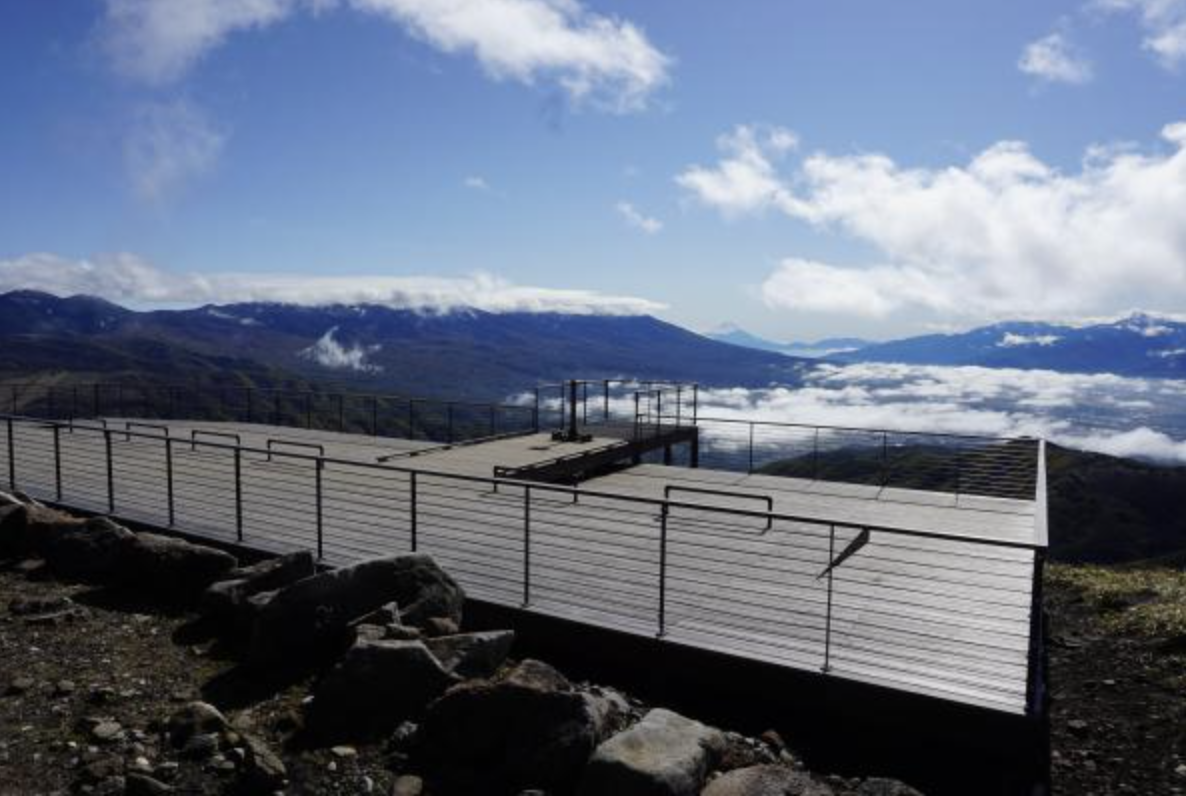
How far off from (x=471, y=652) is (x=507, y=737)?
4.44ft

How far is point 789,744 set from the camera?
8.11 m

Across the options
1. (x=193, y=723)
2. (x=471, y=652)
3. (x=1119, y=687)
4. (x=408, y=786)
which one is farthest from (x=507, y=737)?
(x=1119, y=687)

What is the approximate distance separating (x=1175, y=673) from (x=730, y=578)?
5757 millimetres

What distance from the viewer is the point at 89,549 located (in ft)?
38.7

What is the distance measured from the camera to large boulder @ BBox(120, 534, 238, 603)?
439 inches

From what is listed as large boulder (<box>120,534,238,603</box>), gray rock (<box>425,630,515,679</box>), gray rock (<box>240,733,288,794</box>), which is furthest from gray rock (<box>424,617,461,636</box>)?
large boulder (<box>120,534,238,603</box>)

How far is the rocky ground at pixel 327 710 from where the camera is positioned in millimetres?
6828

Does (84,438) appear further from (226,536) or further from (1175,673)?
(1175,673)

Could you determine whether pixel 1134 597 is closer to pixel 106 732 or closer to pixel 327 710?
pixel 327 710

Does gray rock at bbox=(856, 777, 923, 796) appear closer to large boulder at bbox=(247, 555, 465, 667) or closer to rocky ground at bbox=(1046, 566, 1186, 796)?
rocky ground at bbox=(1046, 566, 1186, 796)

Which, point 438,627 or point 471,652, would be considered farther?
point 438,627

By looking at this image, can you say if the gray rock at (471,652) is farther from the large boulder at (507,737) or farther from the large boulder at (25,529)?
the large boulder at (25,529)

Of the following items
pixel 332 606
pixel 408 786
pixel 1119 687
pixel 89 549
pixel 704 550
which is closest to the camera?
pixel 408 786

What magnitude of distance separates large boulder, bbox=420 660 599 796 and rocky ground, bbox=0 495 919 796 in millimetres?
12
